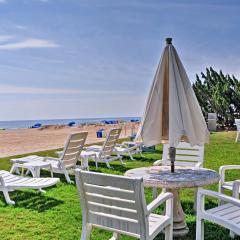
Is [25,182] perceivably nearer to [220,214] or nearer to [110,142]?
[220,214]

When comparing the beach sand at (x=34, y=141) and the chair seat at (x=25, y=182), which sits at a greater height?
the chair seat at (x=25, y=182)

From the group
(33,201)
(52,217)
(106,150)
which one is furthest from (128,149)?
(52,217)

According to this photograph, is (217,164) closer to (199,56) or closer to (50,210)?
(50,210)

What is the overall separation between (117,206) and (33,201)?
3.24 metres

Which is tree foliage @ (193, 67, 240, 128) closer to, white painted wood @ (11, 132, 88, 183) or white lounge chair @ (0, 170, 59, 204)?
white painted wood @ (11, 132, 88, 183)

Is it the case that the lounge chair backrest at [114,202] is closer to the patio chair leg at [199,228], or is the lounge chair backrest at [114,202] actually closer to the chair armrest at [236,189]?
the patio chair leg at [199,228]

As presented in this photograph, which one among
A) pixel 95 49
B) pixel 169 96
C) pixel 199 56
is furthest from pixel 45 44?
pixel 169 96

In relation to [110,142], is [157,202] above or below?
below

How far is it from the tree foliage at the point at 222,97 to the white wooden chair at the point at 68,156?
1652 centimetres

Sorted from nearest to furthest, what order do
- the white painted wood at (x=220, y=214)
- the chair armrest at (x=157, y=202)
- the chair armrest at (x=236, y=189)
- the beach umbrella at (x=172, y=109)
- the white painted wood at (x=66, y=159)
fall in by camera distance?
1. the chair armrest at (x=157, y=202)
2. the white painted wood at (x=220, y=214)
3. the beach umbrella at (x=172, y=109)
4. the chair armrest at (x=236, y=189)
5. the white painted wood at (x=66, y=159)

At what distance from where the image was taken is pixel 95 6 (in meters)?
16.0

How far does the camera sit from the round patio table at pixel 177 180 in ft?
13.8

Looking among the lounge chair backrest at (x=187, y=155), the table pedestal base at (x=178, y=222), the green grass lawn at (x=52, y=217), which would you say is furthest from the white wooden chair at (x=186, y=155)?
the table pedestal base at (x=178, y=222)

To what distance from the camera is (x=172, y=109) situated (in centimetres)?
450
